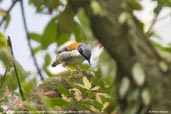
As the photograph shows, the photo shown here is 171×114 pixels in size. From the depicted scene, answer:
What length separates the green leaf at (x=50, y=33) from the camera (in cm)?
78

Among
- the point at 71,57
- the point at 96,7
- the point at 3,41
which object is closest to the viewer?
the point at 96,7

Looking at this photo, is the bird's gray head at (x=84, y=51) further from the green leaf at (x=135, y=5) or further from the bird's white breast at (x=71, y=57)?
the green leaf at (x=135, y=5)

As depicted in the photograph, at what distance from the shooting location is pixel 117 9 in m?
0.66

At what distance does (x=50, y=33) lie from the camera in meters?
0.80

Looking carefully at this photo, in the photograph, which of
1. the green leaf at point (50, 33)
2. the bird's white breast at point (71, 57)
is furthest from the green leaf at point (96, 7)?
the bird's white breast at point (71, 57)

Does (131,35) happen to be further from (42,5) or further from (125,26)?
(42,5)

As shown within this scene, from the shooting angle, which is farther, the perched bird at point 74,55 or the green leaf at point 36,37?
the perched bird at point 74,55

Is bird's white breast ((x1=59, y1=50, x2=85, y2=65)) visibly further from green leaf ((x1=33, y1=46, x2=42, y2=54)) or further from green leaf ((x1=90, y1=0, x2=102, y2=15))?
green leaf ((x1=90, y1=0, x2=102, y2=15))

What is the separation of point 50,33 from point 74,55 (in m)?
2.24

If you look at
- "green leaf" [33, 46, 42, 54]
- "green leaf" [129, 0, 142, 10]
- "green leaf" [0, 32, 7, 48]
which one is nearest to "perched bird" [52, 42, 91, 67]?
"green leaf" [0, 32, 7, 48]

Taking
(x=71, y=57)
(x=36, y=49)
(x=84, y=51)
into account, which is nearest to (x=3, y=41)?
(x=36, y=49)

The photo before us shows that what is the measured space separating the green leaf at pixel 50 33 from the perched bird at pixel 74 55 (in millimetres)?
1879

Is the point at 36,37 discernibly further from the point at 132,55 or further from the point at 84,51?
the point at 84,51

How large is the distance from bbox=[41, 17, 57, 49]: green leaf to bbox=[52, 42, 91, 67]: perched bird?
1879mm
